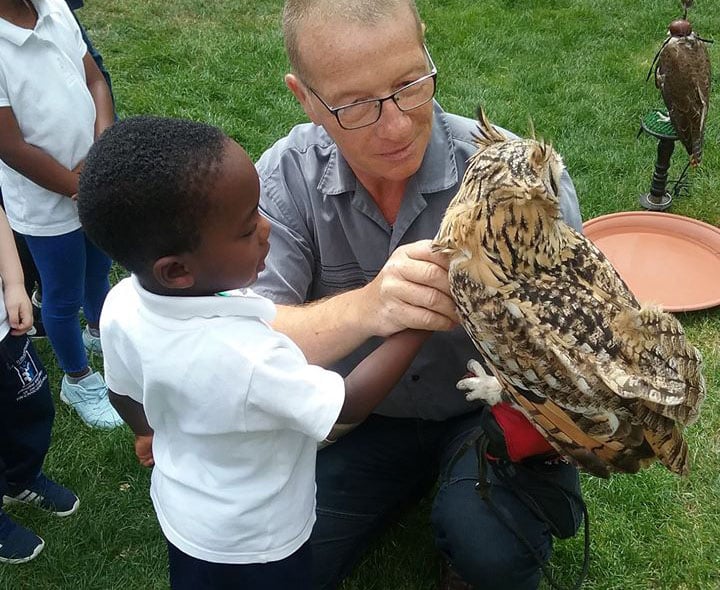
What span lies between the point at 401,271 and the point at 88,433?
6.44 ft

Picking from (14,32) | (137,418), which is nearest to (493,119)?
(14,32)

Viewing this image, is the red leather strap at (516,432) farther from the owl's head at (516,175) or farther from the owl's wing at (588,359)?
the owl's head at (516,175)

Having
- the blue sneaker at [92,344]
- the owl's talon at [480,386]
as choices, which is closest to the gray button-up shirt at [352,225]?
the owl's talon at [480,386]

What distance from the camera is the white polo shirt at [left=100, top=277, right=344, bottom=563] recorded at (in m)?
1.52

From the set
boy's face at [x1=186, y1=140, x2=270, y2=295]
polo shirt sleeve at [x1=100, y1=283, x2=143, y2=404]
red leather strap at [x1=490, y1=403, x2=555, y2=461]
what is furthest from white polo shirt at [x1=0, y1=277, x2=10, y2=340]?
red leather strap at [x1=490, y1=403, x2=555, y2=461]

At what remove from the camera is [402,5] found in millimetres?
1936

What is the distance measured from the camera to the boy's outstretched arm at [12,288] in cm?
252

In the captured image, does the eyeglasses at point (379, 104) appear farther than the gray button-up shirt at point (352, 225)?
No

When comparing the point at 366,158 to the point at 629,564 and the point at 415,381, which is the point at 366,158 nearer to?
the point at 415,381

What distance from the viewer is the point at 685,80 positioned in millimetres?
3785

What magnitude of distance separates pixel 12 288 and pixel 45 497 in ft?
2.83

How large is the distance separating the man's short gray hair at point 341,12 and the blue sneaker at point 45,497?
188cm

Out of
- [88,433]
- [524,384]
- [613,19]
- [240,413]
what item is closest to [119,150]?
[240,413]

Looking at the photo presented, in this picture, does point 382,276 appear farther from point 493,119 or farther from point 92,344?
point 493,119
